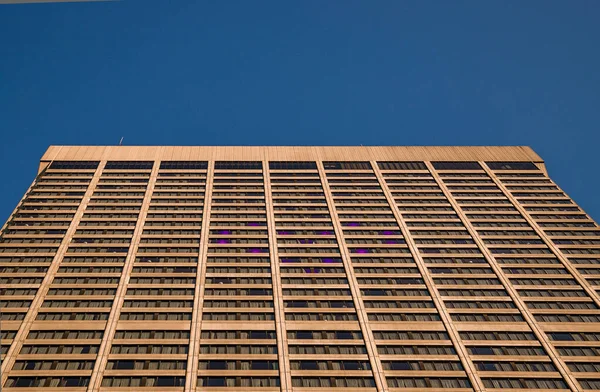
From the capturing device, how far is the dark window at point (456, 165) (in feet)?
318

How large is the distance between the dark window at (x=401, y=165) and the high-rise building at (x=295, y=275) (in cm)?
29

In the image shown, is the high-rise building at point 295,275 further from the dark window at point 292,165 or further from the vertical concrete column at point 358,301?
the dark window at point 292,165

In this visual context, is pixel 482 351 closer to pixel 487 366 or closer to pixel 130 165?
pixel 487 366

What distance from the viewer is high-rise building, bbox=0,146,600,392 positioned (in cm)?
5803

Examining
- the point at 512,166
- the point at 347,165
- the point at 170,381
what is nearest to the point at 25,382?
the point at 170,381

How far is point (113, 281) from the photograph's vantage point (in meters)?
69.2

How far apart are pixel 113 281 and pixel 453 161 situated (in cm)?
6718

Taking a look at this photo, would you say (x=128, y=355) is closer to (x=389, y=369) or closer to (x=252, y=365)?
(x=252, y=365)

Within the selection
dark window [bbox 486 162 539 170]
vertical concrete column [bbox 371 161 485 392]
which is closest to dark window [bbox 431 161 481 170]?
dark window [bbox 486 162 539 170]

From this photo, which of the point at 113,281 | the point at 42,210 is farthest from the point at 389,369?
the point at 42,210

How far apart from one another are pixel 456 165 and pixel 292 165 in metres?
32.7

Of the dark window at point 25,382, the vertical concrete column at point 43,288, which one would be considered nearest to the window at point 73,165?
the vertical concrete column at point 43,288

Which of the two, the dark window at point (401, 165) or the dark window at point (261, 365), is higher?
the dark window at point (401, 165)

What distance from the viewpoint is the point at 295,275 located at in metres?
70.4
